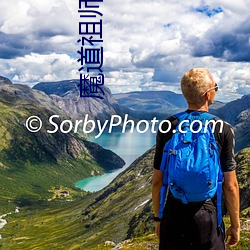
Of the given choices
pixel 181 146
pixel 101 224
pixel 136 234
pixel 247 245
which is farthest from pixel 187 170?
pixel 101 224

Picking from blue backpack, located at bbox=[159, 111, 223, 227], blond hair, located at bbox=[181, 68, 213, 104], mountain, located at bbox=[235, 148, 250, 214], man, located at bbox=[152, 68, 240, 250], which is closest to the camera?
blue backpack, located at bbox=[159, 111, 223, 227]

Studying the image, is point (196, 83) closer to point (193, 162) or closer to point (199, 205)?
point (193, 162)

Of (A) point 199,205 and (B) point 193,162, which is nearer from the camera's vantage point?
(B) point 193,162

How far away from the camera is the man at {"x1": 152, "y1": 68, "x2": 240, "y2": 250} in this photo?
11.0 metres

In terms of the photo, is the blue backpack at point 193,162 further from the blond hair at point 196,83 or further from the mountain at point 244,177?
the mountain at point 244,177

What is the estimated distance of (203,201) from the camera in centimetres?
1086

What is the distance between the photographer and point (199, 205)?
35.7 feet

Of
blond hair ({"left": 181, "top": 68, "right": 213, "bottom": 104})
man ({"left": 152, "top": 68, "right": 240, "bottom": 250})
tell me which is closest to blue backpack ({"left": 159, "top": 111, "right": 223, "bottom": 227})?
man ({"left": 152, "top": 68, "right": 240, "bottom": 250})

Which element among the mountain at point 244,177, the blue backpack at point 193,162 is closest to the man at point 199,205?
the blue backpack at point 193,162

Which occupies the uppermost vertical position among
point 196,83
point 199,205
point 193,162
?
point 196,83

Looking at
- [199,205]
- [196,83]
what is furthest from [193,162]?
[196,83]

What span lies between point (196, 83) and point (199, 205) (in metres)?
3.47

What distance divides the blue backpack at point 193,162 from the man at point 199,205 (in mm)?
336

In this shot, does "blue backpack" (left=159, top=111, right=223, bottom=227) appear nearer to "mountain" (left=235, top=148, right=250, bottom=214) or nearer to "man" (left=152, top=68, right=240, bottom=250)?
"man" (left=152, top=68, right=240, bottom=250)
